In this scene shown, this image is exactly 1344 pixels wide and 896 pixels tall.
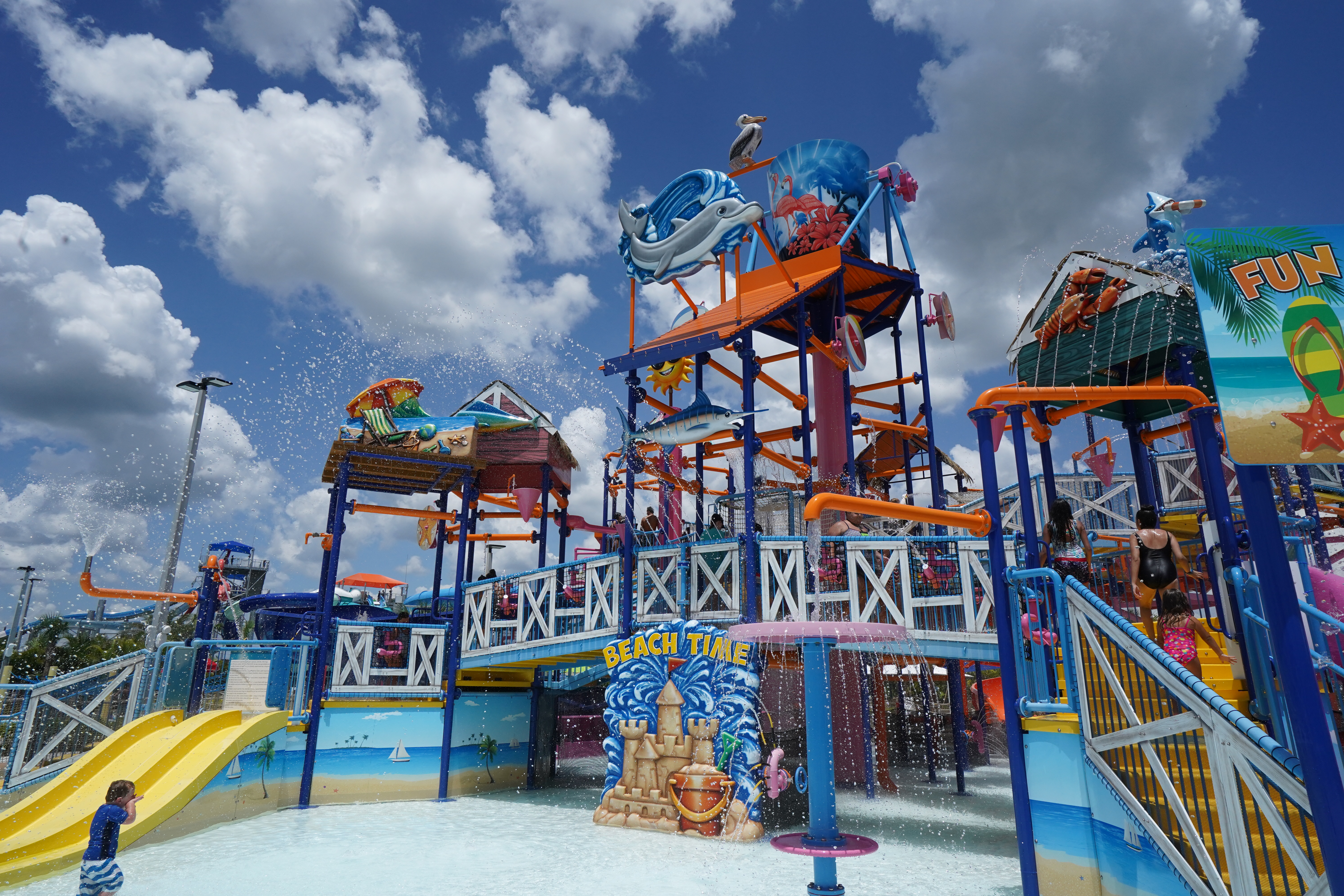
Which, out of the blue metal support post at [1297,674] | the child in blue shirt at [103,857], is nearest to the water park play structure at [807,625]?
the blue metal support post at [1297,674]

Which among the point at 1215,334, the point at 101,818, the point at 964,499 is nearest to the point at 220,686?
the point at 101,818

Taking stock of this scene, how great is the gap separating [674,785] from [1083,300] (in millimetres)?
9349

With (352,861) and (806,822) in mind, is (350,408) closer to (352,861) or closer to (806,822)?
(352,861)

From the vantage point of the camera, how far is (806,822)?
12062 mm

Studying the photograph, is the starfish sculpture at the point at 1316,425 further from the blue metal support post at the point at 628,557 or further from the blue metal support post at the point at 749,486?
the blue metal support post at the point at 628,557

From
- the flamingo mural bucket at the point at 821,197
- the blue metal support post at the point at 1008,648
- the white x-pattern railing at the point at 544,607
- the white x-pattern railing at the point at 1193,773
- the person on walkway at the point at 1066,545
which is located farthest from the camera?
the flamingo mural bucket at the point at 821,197

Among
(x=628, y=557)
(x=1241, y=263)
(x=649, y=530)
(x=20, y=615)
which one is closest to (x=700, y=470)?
(x=649, y=530)

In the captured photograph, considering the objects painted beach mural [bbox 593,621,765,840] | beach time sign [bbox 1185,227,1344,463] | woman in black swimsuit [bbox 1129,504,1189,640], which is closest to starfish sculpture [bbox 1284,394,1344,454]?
beach time sign [bbox 1185,227,1344,463]

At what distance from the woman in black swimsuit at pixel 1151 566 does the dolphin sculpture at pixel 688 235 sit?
7.01 metres

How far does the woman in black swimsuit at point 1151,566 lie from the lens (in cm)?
701

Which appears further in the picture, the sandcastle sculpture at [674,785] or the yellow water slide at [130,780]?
the sandcastle sculpture at [674,785]

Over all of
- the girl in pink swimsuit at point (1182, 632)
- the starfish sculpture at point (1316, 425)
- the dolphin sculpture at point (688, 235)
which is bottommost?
the girl in pink swimsuit at point (1182, 632)

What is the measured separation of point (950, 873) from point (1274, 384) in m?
7.07

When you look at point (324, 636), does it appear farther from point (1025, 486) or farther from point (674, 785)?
point (1025, 486)
